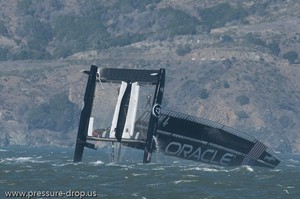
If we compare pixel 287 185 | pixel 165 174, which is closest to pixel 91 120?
pixel 165 174

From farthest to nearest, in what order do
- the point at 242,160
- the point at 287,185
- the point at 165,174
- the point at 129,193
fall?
the point at 242,160 < the point at 165,174 < the point at 287,185 < the point at 129,193

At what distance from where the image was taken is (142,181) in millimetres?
125438

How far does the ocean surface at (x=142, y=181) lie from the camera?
113312 millimetres

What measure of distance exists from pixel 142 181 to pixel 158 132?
86.8ft

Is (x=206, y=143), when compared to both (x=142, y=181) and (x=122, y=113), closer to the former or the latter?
(x=122, y=113)

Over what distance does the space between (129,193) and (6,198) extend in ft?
37.4

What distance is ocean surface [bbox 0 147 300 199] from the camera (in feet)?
372

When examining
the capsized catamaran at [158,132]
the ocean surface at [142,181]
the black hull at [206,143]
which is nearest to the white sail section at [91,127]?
the capsized catamaran at [158,132]

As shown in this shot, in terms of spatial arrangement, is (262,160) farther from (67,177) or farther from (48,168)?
(67,177)

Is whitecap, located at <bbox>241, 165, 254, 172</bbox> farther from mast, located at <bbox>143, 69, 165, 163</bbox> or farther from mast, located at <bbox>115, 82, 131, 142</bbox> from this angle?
mast, located at <bbox>115, 82, 131, 142</bbox>

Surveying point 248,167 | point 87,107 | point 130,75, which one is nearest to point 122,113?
point 130,75

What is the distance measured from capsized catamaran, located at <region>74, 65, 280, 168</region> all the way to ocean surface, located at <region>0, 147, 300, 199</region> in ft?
7.58

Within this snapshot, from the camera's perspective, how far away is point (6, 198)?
4195 inches

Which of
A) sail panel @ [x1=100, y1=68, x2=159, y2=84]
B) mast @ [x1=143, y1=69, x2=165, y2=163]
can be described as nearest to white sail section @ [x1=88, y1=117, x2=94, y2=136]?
sail panel @ [x1=100, y1=68, x2=159, y2=84]
